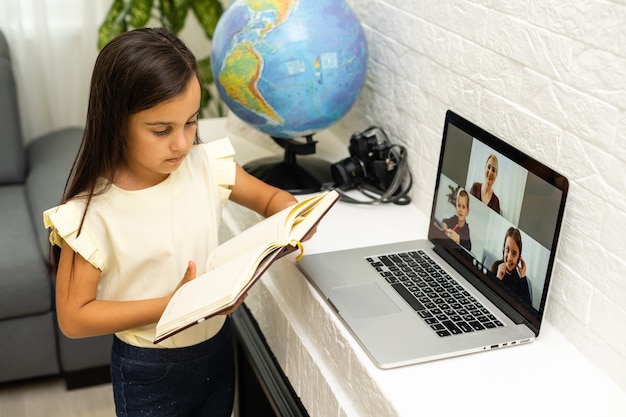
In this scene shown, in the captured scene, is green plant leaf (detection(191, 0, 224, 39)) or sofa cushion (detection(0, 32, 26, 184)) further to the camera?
green plant leaf (detection(191, 0, 224, 39))

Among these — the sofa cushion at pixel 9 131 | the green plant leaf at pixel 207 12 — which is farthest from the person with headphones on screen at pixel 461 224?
the sofa cushion at pixel 9 131

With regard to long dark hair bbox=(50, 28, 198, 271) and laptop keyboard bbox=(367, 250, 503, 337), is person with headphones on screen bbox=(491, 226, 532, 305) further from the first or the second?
long dark hair bbox=(50, 28, 198, 271)

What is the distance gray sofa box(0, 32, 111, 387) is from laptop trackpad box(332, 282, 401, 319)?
0.99 metres

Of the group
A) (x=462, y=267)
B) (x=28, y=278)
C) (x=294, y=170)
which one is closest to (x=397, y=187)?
(x=294, y=170)

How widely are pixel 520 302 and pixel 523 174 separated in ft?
0.64

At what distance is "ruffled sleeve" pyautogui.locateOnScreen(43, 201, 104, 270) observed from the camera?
1.15 metres

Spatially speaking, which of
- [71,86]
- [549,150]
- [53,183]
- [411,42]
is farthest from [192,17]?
[549,150]

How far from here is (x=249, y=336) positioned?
5.67 ft

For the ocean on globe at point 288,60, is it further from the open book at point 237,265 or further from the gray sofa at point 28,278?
the gray sofa at point 28,278

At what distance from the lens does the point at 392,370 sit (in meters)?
1.09

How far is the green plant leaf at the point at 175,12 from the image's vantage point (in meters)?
2.46

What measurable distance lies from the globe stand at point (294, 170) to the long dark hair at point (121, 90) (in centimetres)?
47

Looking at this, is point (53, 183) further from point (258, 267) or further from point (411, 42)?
point (258, 267)

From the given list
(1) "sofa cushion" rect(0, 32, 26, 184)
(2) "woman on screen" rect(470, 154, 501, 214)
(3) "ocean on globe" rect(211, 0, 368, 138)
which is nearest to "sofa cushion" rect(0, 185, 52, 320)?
(1) "sofa cushion" rect(0, 32, 26, 184)
